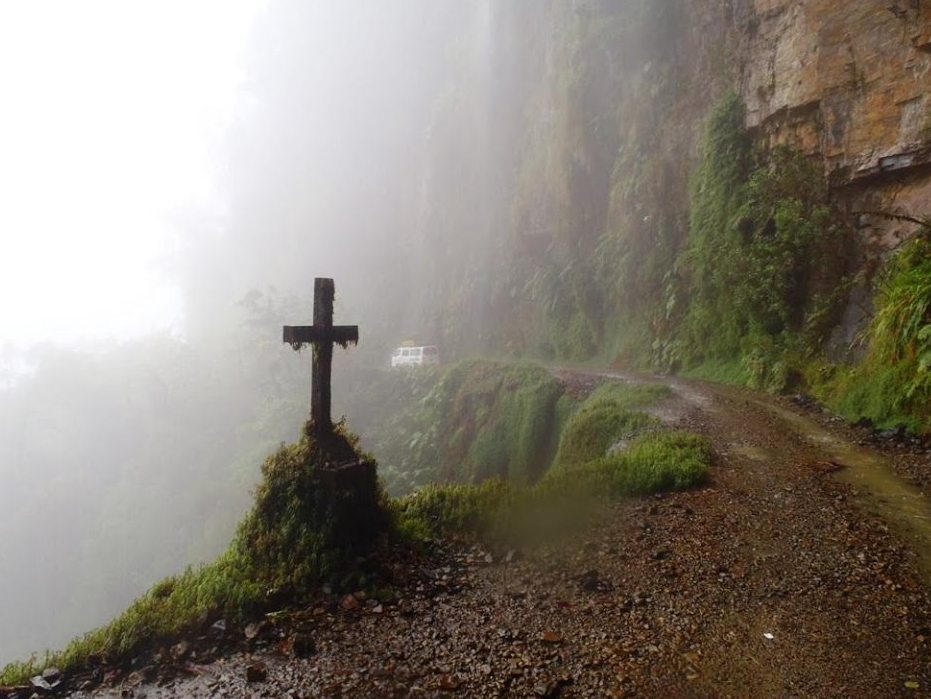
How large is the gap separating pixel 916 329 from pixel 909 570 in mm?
4883

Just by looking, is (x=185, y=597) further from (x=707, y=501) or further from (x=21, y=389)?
(x=21, y=389)

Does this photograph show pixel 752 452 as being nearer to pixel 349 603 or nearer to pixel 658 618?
pixel 658 618

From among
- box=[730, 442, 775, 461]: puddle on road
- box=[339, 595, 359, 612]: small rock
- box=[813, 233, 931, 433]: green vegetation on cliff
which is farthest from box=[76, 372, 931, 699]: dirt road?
box=[813, 233, 931, 433]: green vegetation on cliff

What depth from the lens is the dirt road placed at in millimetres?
3174

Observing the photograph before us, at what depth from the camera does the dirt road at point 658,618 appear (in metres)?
3.17

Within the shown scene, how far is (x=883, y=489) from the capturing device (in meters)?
5.70

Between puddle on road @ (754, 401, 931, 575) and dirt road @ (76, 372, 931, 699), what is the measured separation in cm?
4

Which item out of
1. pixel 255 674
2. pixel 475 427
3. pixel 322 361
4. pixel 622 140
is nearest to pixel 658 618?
pixel 255 674

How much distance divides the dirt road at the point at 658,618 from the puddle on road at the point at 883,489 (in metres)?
0.04

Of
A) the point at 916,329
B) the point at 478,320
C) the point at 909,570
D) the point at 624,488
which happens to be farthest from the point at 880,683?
the point at 478,320

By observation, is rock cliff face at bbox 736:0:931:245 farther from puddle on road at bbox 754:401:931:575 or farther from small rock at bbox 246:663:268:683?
small rock at bbox 246:663:268:683

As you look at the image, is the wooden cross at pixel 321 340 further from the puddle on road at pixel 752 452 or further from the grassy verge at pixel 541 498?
the puddle on road at pixel 752 452

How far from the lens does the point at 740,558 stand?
14.9ft

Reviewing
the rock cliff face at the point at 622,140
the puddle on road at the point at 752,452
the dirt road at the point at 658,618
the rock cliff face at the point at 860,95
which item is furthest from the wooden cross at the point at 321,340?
the rock cliff face at the point at 860,95
